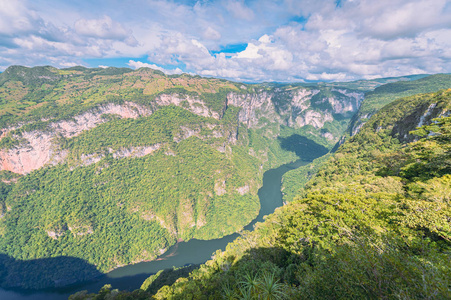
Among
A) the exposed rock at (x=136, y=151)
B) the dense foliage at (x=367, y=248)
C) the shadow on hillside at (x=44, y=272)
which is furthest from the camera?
the exposed rock at (x=136, y=151)

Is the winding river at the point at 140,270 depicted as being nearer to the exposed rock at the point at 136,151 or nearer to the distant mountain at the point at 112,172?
the distant mountain at the point at 112,172

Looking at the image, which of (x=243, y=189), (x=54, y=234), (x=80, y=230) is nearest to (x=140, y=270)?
(x=80, y=230)

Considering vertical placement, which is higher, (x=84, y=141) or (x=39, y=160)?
(x=84, y=141)

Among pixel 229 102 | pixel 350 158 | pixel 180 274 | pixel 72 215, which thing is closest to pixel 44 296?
pixel 72 215

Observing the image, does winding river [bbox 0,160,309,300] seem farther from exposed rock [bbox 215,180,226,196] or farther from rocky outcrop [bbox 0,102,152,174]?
rocky outcrop [bbox 0,102,152,174]

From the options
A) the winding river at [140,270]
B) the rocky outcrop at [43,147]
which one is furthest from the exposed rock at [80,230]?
the rocky outcrop at [43,147]

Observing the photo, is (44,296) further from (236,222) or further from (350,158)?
(350,158)

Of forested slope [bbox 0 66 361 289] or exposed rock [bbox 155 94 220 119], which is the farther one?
exposed rock [bbox 155 94 220 119]

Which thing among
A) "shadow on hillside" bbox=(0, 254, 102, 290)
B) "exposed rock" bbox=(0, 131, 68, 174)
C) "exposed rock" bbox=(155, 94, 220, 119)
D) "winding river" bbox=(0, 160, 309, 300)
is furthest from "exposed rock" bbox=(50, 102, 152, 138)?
"winding river" bbox=(0, 160, 309, 300)
